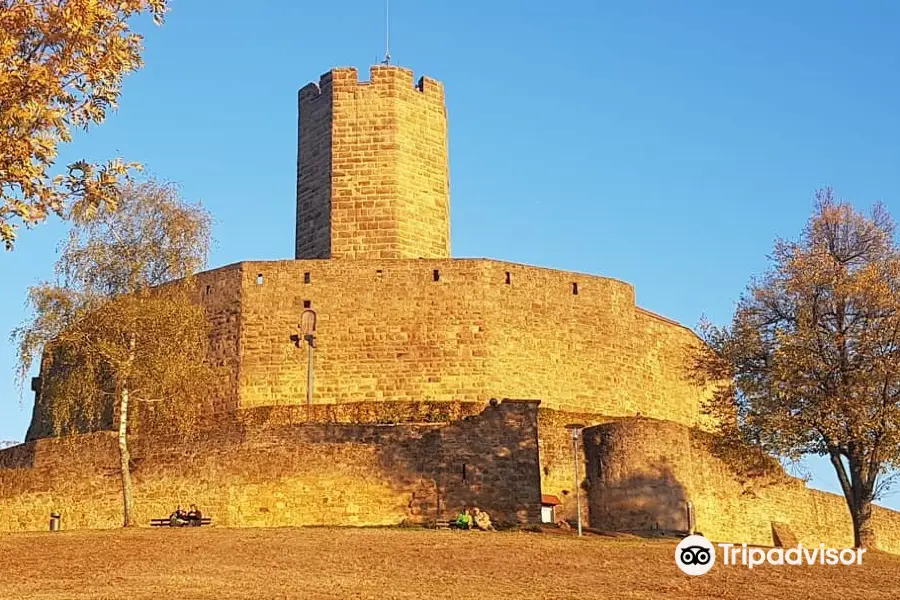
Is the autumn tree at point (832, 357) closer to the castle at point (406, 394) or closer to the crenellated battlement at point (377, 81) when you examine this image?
the castle at point (406, 394)

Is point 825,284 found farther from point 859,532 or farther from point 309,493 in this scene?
point 309,493

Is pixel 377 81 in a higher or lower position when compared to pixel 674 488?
higher

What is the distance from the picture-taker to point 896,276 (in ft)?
93.7

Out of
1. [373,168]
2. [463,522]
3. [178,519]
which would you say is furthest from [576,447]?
[373,168]

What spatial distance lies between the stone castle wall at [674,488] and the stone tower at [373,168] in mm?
9665

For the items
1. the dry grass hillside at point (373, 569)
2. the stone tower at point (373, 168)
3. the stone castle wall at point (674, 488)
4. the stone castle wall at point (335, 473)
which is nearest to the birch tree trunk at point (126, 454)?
the stone castle wall at point (335, 473)

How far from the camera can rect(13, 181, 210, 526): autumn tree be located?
1188 inches

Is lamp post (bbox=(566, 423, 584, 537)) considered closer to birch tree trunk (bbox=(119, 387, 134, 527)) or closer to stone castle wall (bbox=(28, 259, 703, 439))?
stone castle wall (bbox=(28, 259, 703, 439))

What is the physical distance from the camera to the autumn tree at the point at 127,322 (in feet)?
99.0

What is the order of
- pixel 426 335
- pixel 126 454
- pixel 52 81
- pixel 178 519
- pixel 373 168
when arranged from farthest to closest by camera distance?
pixel 373 168, pixel 426 335, pixel 126 454, pixel 178 519, pixel 52 81

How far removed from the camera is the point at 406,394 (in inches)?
1384

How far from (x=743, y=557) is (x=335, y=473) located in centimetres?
1075

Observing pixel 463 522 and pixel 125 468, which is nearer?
pixel 463 522

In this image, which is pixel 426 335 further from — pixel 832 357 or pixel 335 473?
pixel 832 357
